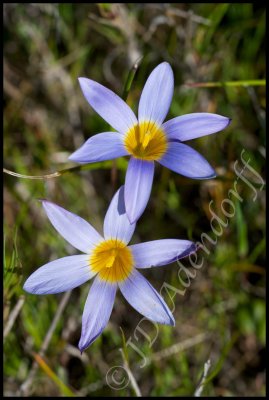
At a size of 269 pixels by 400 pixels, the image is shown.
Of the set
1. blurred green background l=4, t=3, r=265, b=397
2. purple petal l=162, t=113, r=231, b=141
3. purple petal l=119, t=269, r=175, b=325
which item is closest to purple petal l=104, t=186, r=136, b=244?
purple petal l=119, t=269, r=175, b=325

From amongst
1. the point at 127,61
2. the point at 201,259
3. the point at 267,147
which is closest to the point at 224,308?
the point at 201,259

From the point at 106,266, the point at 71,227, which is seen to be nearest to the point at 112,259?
the point at 106,266

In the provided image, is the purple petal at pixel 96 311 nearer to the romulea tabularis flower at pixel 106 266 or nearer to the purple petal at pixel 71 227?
the romulea tabularis flower at pixel 106 266

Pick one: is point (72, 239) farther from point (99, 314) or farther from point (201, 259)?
point (201, 259)

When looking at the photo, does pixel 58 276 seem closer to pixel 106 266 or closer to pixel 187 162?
pixel 106 266

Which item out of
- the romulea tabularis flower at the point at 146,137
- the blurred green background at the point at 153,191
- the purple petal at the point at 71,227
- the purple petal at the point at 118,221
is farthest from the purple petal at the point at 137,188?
the blurred green background at the point at 153,191
